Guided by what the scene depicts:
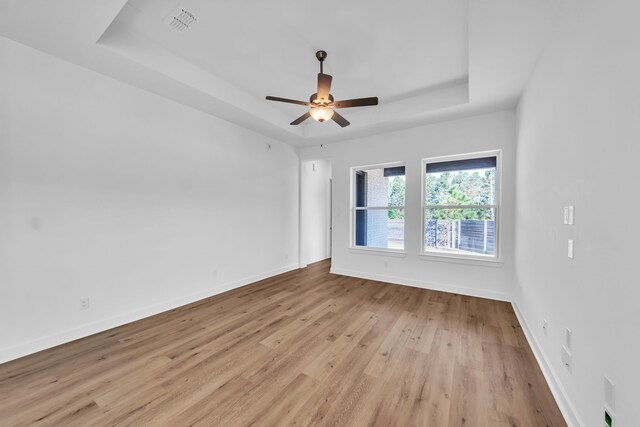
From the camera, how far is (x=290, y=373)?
1976mm

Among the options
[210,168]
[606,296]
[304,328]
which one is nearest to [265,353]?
[304,328]

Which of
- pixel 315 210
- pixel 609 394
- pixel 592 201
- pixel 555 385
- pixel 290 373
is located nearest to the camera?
pixel 609 394

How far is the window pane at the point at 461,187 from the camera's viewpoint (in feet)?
12.4

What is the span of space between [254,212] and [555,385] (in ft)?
13.7

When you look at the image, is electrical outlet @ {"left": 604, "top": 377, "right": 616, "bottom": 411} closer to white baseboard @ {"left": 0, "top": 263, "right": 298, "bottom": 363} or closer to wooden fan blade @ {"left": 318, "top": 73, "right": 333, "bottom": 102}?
wooden fan blade @ {"left": 318, "top": 73, "right": 333, "bottom": 102}

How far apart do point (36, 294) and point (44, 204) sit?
0.85m

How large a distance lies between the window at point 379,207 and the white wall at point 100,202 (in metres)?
2.39

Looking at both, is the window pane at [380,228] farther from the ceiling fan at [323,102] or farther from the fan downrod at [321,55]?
the fan downrod at [321,55]

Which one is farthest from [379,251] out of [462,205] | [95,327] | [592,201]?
[95,327]

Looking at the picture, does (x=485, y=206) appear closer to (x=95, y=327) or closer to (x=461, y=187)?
(x=461, y=187)

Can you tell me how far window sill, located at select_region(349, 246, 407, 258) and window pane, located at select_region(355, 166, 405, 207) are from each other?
0.87 m

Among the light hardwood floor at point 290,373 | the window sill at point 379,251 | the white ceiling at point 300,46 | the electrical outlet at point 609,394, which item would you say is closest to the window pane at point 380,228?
the window sill at point 379,251

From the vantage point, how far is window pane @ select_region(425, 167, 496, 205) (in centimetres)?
378

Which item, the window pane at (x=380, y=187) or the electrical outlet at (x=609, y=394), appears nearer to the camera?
the electrical outlet at (x=609, y=394)
